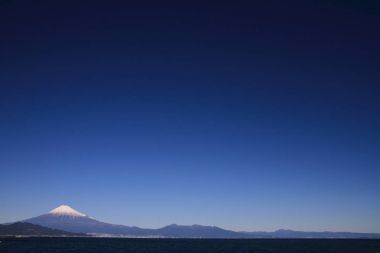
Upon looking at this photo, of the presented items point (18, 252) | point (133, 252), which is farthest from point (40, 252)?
point (133, 252)

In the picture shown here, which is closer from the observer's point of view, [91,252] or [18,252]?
[18,252]

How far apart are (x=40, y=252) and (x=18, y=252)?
5.77 m

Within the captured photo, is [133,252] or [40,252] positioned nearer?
[40,252]

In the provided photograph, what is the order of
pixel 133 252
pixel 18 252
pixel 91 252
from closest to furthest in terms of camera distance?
pixel 18 252 < pixel 91 252 < pixel 133 252

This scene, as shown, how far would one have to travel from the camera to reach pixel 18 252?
323ft

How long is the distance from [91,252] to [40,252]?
13.1 m

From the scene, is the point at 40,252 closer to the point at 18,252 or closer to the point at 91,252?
the point at 18,252

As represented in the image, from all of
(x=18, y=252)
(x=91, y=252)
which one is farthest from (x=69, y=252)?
(x=18, y=252)

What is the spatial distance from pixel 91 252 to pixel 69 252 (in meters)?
6.18

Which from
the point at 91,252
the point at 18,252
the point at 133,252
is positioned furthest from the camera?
the point at 133,252

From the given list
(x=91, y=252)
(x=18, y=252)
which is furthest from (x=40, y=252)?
(x=91, y=252)

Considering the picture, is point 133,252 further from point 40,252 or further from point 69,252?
point 40,252

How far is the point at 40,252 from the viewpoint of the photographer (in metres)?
102

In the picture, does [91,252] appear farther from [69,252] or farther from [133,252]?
[133,252]
